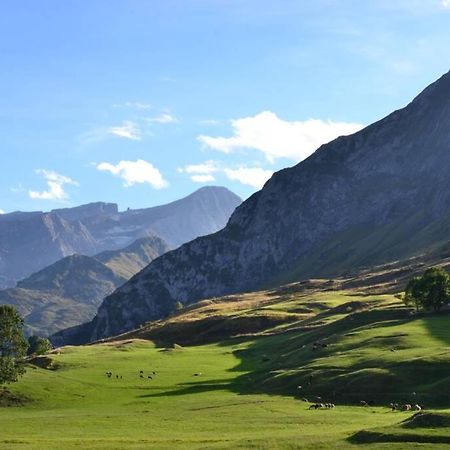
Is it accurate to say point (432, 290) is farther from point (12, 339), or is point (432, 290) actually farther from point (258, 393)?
point (12, 339)

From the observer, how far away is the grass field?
48594 millimetres

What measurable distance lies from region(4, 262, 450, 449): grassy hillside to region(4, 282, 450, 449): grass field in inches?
6.5

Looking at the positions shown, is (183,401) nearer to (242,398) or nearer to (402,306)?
(242,398)

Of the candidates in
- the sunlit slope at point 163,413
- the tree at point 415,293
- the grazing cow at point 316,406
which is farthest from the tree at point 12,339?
the tree at point 415,293

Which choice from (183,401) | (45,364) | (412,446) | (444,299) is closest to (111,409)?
(183,401)

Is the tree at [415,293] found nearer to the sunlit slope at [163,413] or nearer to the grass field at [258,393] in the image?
the grass field at [258,393]

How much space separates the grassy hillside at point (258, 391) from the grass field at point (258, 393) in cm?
16

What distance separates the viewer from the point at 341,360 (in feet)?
285

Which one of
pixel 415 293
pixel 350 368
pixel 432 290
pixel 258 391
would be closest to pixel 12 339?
pixel 258 391

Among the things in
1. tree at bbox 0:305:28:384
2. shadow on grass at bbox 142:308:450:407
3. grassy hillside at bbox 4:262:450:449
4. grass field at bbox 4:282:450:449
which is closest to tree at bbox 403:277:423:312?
shadow on grass at bbox 142:308:450:407

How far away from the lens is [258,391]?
83.9m

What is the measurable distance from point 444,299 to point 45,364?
77.8 m

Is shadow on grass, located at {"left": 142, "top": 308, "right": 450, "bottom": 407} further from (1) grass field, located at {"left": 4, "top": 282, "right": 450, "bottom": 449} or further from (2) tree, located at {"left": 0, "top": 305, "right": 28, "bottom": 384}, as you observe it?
(2) tree, located at {"left": 0, "top": 305, "right": 28, "bottom": 384}

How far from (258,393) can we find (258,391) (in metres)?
1.51
